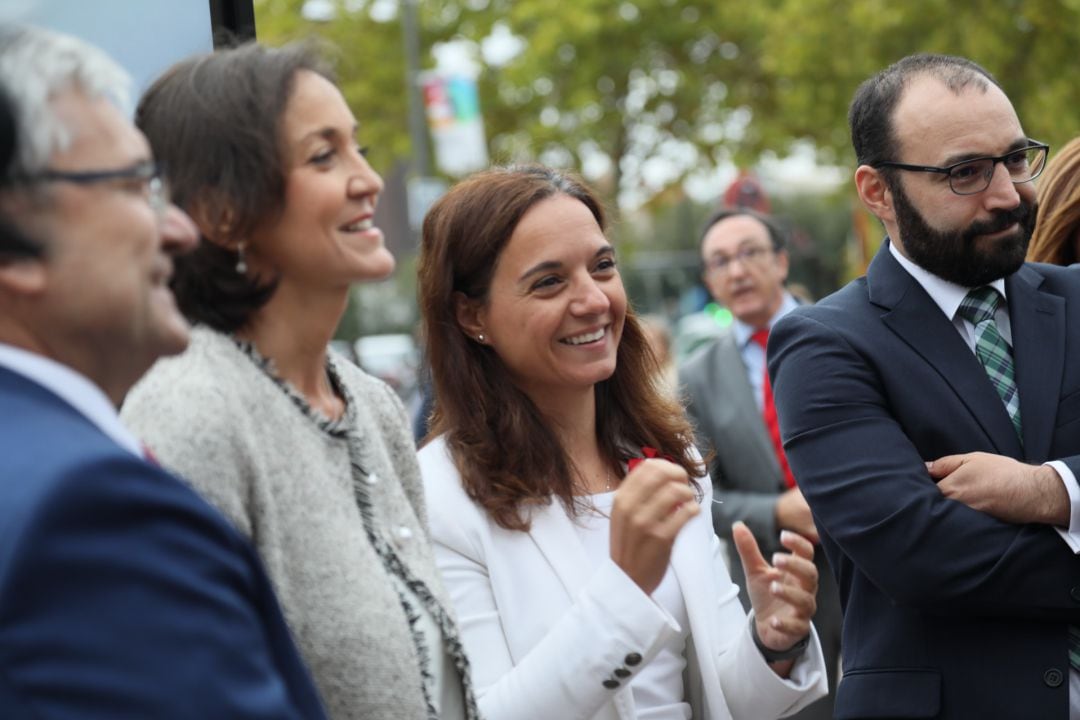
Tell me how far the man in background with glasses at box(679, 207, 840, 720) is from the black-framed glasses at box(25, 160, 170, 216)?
403 centimetres

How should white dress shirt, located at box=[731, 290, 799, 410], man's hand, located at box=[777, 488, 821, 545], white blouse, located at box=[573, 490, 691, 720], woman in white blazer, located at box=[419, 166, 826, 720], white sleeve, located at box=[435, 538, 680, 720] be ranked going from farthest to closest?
white dress shirt, located at box=[731, 290, 799, 410] → man's hand, located at box=[777, 488, 821, 545] → white blouse, located at box=[573, 490, 691, 720] → woman in white blazer, located at box=[419, 166, 826, 720] → white sleeve, located at box=[435, 538, 680, 720]

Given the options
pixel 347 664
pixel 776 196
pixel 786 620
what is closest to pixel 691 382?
pixel 786 620

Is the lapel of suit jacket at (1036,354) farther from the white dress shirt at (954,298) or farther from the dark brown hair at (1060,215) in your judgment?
the dark brown hair at (1060,215)

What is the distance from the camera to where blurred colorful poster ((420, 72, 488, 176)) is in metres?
19.5

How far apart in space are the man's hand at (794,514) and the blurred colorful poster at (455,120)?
13679 millimetres

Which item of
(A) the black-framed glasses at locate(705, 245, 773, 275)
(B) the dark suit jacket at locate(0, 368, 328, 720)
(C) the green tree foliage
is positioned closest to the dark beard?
(B) the dark suit jacket at locate(0, 368, 328, 720)

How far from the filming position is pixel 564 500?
334cm

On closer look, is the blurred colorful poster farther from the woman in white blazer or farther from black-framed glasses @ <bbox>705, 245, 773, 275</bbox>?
the woman in white blazer

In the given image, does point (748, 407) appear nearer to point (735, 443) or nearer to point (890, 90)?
point (735, 443)

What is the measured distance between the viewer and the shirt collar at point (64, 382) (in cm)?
175

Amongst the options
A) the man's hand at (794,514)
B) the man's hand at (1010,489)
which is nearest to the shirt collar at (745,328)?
the man's hand at (794,514)

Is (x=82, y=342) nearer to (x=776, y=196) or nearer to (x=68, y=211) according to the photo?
(x=68, y=211)

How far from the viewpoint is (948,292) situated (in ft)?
11.5

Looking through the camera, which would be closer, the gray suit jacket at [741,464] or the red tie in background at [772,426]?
the gray suit jacket at [741,464]
